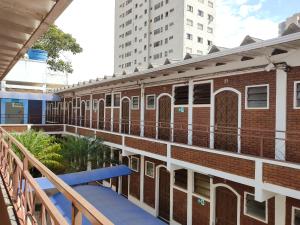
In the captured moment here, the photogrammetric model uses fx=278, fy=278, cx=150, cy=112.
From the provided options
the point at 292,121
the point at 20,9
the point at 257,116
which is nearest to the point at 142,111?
the point at 257,116

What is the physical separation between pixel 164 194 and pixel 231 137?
222 inches

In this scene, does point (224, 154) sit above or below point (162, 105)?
below

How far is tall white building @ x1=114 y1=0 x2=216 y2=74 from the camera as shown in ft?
162

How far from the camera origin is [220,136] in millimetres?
11453

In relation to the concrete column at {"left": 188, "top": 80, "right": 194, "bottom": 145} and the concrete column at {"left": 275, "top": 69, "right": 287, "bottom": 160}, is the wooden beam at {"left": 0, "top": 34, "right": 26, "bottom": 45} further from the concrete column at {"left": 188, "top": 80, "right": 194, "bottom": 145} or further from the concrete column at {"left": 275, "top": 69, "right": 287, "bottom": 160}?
the concrete column at {"left": 188, "top": 80, "right": 194, "bottom": 145}

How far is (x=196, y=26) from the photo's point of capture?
50.2 meters

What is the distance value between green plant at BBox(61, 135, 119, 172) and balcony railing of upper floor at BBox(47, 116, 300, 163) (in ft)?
6.09

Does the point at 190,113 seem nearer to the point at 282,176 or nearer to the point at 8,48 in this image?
the point at 282,176

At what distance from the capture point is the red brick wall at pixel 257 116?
941cm

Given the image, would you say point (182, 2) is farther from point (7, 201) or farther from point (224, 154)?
point (7, 201)

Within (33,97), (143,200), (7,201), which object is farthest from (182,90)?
(33,97)

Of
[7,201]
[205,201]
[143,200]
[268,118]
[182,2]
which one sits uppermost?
[182,2]

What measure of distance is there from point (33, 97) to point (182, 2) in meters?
33.9

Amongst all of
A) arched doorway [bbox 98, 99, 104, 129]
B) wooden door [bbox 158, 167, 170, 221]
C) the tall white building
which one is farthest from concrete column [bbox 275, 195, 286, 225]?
the tall white building
